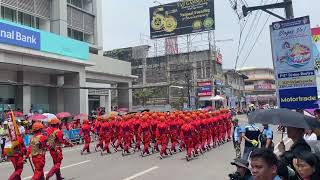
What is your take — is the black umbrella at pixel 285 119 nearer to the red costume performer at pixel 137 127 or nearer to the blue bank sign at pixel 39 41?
the red costume performer at pixel 137 127

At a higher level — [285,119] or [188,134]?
[285,119]

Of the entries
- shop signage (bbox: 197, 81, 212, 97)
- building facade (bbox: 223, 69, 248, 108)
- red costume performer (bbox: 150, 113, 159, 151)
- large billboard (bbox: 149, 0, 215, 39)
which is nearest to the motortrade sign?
red costume performer (bbox: 150, 113, 159, 151)

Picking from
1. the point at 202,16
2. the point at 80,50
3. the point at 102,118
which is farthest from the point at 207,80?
the point at 102,118

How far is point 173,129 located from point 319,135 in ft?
34.8

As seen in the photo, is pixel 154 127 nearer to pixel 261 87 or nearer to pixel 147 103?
pixel 147 103

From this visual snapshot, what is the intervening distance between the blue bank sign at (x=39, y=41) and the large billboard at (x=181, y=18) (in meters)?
24.1

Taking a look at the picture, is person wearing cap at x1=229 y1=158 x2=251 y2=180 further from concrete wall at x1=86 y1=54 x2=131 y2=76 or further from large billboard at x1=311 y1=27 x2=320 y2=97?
concrete wall at x1=86 y1=54 x2=131 y2=76

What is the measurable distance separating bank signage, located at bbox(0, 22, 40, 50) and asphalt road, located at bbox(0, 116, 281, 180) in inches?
356

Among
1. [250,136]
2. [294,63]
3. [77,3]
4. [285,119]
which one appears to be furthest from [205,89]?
[285,119]

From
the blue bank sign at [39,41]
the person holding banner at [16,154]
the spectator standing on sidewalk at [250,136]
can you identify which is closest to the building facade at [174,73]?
the blue bank sign at [39,41]

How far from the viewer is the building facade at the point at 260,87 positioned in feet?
312

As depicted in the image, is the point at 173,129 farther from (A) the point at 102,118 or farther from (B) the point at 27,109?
(B) the point at 27,109

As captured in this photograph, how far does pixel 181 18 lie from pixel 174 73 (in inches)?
317

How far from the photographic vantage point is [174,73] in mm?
59500
